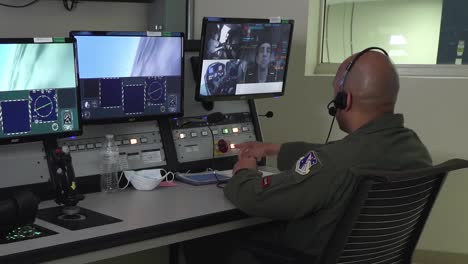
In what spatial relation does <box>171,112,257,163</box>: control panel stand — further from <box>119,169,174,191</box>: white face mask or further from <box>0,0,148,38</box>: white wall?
<box>0,0,148,38</box>: white wall

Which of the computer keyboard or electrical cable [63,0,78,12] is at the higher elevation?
electrical cable [63,0,78,12]

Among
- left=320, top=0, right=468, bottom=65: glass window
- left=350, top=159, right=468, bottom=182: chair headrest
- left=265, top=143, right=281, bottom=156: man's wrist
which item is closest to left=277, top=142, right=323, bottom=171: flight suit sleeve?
left=265, top=143, right=281, bottom=156: man's wrist

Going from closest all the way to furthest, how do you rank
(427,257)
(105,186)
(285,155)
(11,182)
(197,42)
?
(11,182), (105,186), (285,155), (197,42), (427,257)

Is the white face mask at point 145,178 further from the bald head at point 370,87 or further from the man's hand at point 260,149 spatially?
the bald head at point 370,87

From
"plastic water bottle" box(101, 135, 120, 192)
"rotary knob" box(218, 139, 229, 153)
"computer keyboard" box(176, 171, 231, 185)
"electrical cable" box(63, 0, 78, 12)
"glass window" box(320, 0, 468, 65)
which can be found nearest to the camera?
"plastic water bottle" box(101, 135, 120, 192)

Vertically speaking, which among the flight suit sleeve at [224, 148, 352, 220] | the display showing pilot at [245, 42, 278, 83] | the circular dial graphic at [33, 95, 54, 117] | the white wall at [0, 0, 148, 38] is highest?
the white wall at [0, 0, 148, 38]

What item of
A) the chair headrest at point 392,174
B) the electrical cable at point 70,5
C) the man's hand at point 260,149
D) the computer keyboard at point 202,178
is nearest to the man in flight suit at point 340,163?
the chair headrest at point 392,174

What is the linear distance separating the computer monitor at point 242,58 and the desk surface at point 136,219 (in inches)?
18.6

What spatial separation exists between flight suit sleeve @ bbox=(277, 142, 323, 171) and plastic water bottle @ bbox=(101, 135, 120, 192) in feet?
2.25

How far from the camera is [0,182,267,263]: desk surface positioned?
5.38 ft

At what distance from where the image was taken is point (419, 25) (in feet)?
11.6

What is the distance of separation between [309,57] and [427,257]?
1.33 metres

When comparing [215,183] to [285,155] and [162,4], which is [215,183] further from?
[162,4]

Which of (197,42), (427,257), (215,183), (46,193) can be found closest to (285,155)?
(215,183)
